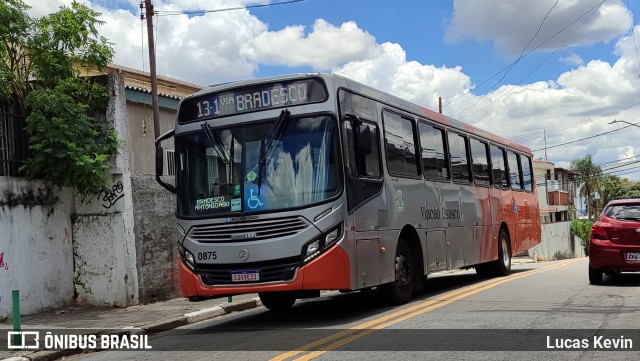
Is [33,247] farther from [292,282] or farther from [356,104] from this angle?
[356,104]

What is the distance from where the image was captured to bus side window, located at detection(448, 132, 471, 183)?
43.1 feet

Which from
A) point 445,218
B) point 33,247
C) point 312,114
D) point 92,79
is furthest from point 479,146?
point 33,247

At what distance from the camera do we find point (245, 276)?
28.6 ft

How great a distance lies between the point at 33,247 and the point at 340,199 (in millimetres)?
5900

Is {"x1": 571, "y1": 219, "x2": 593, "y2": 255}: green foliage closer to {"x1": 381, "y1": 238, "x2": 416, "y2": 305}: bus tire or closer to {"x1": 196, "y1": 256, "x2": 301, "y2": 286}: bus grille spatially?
{"x1": 381, "y1": 238, "x2": 416, "y2": 305}: bus tire

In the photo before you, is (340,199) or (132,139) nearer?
(340,199)

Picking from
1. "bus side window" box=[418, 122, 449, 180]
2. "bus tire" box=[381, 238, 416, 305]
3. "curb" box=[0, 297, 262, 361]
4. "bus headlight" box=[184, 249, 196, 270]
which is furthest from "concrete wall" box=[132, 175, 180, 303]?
"bus side window" box=[418, 122, 449, 180]

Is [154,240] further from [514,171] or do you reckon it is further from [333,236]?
[514,171]

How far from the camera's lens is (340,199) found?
340 inches

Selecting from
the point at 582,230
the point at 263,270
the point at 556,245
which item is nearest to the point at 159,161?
the point at 263,270

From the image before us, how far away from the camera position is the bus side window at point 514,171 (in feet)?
56.3

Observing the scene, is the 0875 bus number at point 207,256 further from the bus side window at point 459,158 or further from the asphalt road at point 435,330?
the bus side window at point 459,158

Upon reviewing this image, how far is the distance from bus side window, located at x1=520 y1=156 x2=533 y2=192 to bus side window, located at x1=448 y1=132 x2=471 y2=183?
5.00m
